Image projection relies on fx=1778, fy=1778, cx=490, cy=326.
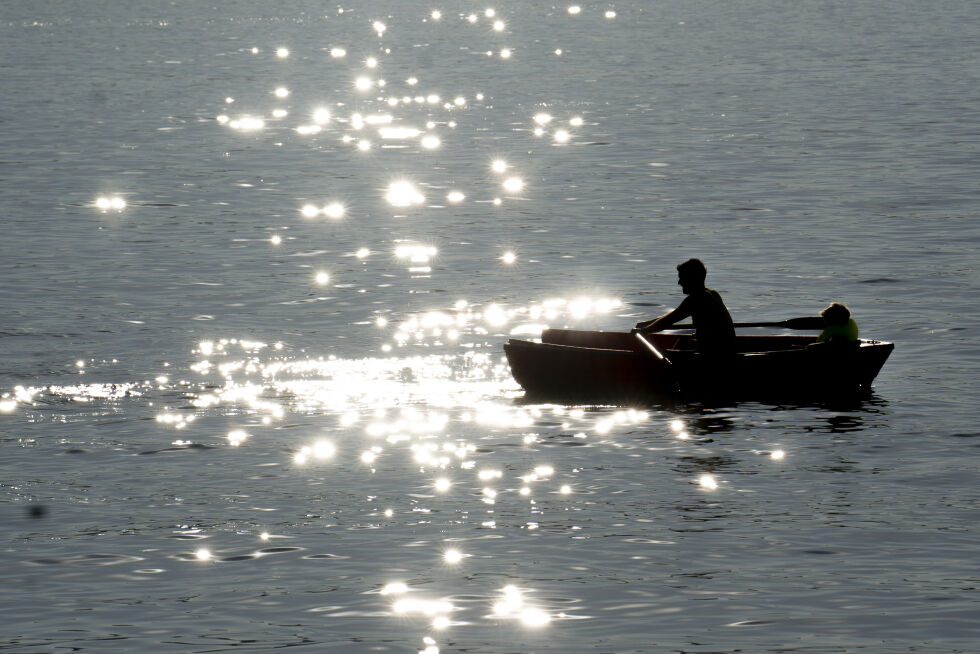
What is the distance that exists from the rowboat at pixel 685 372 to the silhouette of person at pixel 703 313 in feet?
0.59

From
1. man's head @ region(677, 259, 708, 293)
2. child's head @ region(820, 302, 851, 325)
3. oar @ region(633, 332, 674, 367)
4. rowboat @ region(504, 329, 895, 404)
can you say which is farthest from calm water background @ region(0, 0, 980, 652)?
man's head @ region(677, 259, 708, 293)

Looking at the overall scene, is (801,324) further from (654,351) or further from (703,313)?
(654,351)

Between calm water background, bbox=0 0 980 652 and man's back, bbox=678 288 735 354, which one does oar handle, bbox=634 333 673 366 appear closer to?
man's back, bbox=678 288 735 354

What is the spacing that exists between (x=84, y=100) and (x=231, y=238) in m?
32.2

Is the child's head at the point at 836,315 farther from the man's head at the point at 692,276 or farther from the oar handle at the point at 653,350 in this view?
the oar handle at the point at 653,350

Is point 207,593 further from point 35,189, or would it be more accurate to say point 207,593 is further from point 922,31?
point 922,31

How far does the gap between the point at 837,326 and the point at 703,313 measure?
69.4 inches

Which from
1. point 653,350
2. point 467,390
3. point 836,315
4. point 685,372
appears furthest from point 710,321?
point 467,390

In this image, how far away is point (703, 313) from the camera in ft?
72.5

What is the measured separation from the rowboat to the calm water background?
0.41m

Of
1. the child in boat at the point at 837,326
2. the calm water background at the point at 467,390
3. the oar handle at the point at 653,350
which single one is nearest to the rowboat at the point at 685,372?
the oar handle at the point at 653,350

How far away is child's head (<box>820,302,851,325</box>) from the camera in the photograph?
874 inches

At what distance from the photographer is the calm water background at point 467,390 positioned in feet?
47.1

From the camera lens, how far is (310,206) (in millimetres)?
43875
